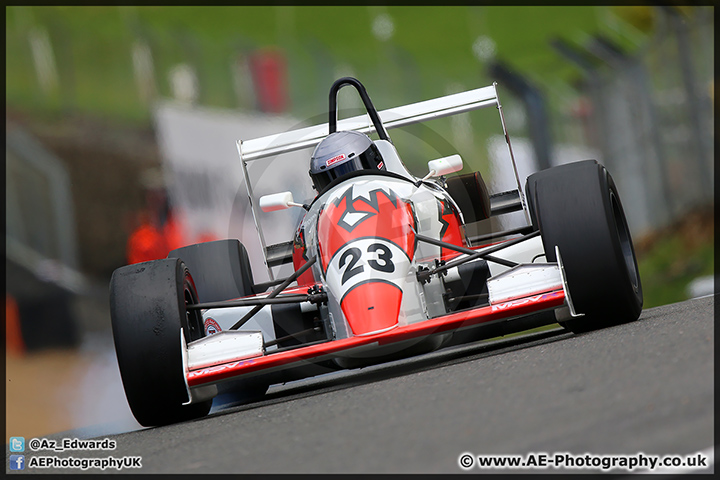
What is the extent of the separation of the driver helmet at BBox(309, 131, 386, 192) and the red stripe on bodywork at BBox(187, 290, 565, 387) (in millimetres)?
1587

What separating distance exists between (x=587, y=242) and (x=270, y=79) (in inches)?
825

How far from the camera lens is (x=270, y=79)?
2452 centimetres

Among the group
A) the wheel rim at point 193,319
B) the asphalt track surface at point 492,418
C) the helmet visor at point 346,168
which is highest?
the helmet visor at point 346,168

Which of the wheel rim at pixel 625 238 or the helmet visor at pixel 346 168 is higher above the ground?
the helmet visor at pixel 346 168

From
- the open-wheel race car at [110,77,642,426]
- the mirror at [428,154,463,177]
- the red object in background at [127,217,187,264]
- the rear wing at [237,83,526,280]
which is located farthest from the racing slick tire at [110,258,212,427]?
the red object in background at [127,217,187,264]

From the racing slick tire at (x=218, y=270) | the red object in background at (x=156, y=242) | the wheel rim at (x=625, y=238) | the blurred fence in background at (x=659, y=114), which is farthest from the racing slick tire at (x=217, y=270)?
the red object in background at (x=156, y=242)

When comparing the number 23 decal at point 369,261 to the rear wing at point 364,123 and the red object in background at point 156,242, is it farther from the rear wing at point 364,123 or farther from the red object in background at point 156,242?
the red object in background at point 156,242

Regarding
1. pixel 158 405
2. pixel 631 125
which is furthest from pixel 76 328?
pixel 158 405

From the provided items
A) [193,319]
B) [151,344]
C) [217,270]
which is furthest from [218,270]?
[151,344]

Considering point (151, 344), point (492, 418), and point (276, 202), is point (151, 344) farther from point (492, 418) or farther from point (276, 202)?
point (492, 418)

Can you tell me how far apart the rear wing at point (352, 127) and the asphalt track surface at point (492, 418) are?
2.88m

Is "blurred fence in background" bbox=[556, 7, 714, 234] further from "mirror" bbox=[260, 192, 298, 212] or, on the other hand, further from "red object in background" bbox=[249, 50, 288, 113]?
"red object in background" bbox=[249, 50, 288, 113]

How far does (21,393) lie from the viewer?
43.2ft

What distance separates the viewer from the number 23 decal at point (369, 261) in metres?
4.46
